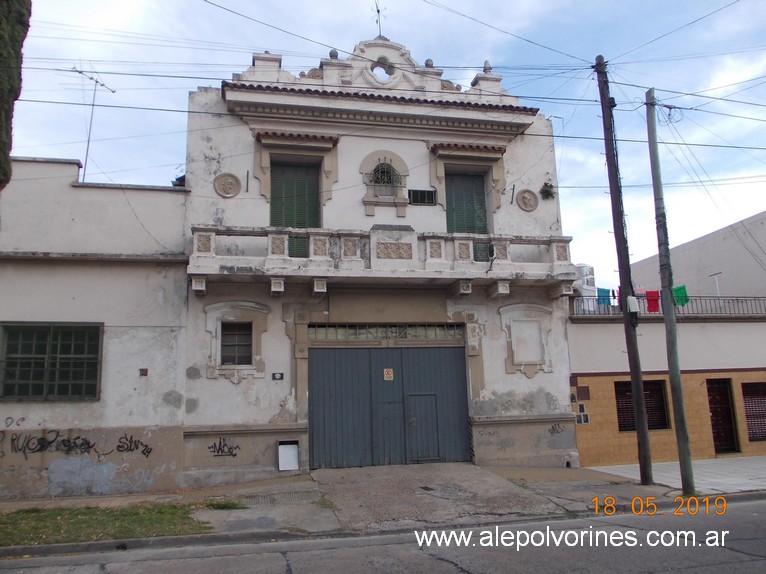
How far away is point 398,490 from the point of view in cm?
1123

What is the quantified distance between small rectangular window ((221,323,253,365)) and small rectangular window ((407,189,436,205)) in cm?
487

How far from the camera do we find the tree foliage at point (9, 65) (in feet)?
27.5

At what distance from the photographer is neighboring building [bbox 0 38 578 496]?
40.3ft

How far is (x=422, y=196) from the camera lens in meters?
14.7

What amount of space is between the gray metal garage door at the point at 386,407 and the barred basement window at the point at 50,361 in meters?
4.51

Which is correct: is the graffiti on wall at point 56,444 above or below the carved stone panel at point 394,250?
below

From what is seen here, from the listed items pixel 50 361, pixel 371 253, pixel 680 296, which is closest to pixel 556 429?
pixel 680 296

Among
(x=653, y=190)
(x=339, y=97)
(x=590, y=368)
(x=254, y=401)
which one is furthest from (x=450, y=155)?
(x=254, y=401)

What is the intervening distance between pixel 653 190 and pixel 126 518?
11.2 m

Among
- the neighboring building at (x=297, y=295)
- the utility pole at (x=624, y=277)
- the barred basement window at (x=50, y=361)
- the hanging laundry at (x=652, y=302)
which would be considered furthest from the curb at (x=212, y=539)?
the hanging laundry at (x=652, y=302)

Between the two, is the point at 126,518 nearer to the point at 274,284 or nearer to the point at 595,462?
the point at 274,284

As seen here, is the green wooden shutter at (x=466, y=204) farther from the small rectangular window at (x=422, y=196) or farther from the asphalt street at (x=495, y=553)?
the asphalt street at (x=495, y=553)

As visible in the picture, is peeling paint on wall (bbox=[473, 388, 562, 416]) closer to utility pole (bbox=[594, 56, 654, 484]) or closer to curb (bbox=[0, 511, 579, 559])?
utility pole (bbox=[594, 56, 654, 484])
